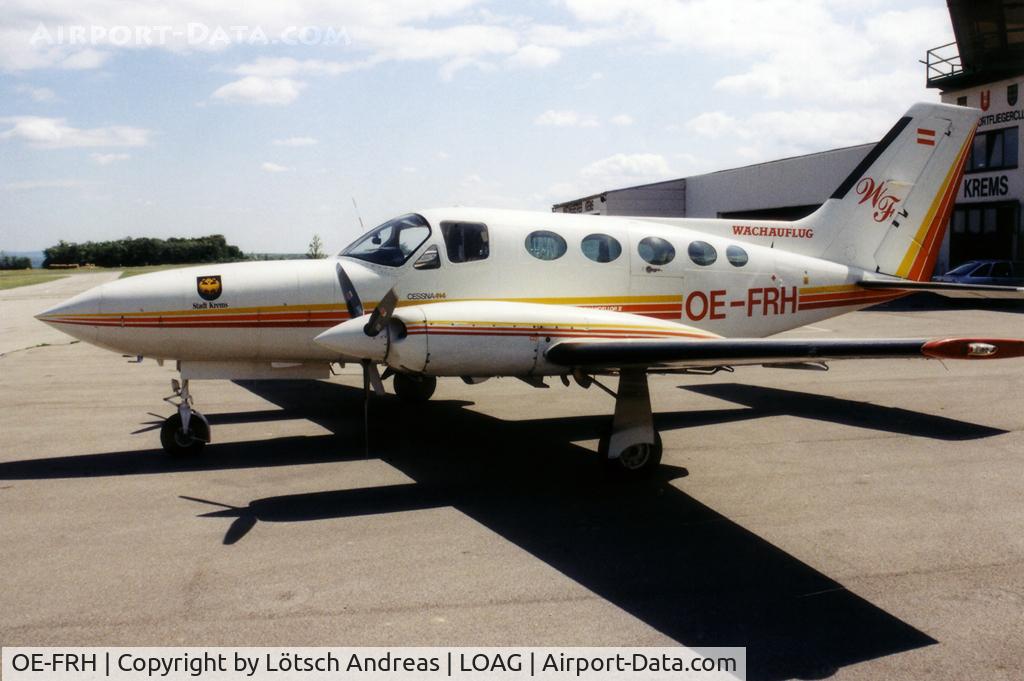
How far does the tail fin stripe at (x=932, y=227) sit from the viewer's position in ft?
40.2

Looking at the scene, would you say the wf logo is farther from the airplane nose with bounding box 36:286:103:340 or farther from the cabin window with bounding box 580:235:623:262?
the airplane nose with bounding box 36:286:103:340

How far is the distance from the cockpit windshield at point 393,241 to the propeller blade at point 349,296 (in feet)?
1.48

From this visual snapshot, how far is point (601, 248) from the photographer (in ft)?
32.6

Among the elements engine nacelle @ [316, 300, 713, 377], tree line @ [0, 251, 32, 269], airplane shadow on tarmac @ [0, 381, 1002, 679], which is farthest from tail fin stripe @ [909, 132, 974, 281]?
tree line @ [0, 251, 32, 269]

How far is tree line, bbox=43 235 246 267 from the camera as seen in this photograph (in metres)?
115

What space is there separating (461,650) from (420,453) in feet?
15.9

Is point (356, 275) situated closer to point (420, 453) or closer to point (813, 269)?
point (420, 453)

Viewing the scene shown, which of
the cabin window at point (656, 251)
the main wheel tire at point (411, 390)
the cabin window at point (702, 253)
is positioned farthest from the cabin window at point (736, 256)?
the main wheel tire at point (411, 390)

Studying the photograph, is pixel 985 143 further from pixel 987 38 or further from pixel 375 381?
pixel 375 381

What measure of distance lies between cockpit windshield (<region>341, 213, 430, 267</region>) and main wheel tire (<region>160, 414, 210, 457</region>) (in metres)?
2.70

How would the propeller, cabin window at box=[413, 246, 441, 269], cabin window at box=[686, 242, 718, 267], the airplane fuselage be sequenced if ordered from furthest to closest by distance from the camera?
cabin window at box=[686, 242, 718, 267] → cabin window at box=[413, 246, 441, 269] → the airplane fuselage → the propeller
